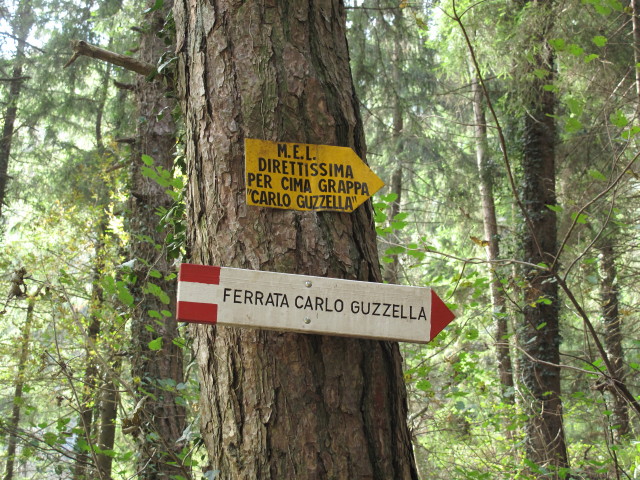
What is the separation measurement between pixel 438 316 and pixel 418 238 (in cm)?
230

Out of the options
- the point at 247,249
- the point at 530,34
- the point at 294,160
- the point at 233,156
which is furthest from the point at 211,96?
the point at 530,34

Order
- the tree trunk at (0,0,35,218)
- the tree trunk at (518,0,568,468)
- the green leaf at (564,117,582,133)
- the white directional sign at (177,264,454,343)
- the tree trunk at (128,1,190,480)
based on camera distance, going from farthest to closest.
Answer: the tree trunk at (0,0,35,218)
the tree trunk at (518,0,568,468)
the tree trunk at (128,1,190,480)
the green leaf at (564,117,582,133)
the white directional sign at (177,264,454,343)

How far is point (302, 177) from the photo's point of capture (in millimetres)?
1642

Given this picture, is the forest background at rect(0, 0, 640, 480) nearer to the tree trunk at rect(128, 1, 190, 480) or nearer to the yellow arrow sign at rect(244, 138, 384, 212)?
the tree trunk at rect(128, 1, 190, 480)

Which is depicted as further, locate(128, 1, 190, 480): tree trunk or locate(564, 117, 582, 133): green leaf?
locate(128, 1, 190, 480): tree trunk

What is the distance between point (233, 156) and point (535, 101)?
6.87 meters

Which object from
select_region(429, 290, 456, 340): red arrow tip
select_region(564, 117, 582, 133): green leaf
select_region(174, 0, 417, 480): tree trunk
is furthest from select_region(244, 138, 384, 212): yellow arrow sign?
select_region(564, 117, 582, 133): green leaf

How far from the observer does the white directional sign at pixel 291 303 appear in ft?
4.78

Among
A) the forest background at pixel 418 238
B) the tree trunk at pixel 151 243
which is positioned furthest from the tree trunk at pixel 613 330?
the tree trunk at pixel 151 243

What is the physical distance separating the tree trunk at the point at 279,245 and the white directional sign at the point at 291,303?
0.07 meters

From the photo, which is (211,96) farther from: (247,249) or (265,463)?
(265,463)

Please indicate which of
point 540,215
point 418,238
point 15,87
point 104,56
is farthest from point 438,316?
point 15,87

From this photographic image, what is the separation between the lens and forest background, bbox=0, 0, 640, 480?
3227mm

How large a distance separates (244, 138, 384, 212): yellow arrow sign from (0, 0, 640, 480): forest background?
2.40 ft
